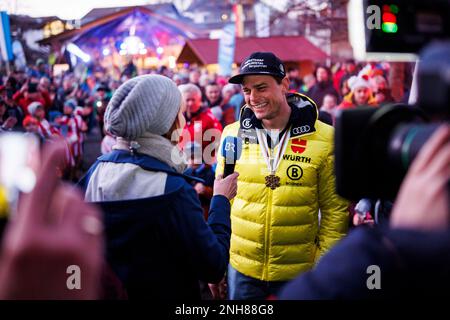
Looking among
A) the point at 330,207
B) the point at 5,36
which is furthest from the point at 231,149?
the point at 5,36

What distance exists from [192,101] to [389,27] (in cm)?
551

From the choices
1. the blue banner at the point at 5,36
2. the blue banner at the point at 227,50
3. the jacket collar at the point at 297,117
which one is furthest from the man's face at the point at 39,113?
the jacket collar at the point at 297,117

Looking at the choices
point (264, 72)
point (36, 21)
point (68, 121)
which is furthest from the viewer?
point (36, 21)

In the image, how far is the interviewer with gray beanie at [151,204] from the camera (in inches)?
80.3

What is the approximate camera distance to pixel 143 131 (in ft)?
7.12

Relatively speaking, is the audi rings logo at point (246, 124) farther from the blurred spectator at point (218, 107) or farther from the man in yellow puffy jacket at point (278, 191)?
the blurred spectator at point (218, 107)

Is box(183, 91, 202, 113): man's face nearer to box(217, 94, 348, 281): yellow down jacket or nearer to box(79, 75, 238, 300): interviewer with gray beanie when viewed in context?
box(217, 94, 348, 281): yellow down jacket

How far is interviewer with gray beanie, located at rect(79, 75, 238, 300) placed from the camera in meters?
2.04

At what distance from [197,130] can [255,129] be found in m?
2.86

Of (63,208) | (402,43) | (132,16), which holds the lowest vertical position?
(63,208)

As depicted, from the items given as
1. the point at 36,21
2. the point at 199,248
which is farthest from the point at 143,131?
the point at 36,21

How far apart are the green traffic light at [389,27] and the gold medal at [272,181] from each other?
6.02 feet

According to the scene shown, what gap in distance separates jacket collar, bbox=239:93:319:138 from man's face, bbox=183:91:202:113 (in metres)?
3.33
